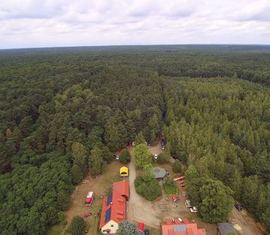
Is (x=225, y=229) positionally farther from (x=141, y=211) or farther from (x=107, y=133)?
(x=107, y=133)

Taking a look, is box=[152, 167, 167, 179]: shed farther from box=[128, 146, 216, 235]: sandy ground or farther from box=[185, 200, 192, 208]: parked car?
box=[185, 200, 192, 208]: parked car

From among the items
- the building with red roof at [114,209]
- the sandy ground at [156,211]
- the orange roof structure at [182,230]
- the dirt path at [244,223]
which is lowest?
the dirt path at [244,223]

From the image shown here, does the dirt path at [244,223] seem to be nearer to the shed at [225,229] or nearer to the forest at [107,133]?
the forest at [107,133]

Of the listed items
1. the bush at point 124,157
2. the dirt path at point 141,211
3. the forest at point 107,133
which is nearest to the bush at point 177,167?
the forest at point 107,133

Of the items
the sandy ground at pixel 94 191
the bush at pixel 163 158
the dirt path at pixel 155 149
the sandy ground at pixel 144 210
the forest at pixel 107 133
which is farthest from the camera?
the dirt path at pixel 155 149

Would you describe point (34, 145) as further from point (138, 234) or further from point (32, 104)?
point (138, 234)

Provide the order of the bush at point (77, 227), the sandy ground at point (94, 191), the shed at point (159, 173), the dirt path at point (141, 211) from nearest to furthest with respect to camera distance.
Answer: the bush at point (77, 227) → the dirt path at point (141, 211) → the sandy ground at point (94, 191) → the shed at point (159, 173)

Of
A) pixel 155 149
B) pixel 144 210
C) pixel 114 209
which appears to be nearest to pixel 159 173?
pixel 144 210
